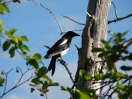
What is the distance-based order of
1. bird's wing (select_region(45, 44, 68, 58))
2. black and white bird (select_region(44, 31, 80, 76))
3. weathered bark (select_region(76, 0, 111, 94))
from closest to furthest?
weathered bark (select_region(76, 0, 111, 94)) → bird's wing (select_region(45, 44, 68, 58)) → black and white bird (select_region(44, 31, 80, 76))

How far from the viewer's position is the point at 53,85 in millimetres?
2365

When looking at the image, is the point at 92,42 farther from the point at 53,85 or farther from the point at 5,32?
the point at 5,32

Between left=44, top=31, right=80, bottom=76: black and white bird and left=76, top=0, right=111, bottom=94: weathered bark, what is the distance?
8.38 feet

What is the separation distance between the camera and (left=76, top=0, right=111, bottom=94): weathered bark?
3.88m

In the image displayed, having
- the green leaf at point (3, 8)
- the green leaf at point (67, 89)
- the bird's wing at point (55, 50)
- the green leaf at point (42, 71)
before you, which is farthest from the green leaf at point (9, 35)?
the bird's wing at point (55, 50)

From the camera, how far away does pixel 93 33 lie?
13.2 feet

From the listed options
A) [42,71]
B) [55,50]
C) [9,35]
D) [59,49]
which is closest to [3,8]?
[9,35]

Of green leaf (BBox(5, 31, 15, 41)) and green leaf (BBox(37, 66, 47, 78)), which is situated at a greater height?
green leaf (BBox(5, 31, 15, 41))

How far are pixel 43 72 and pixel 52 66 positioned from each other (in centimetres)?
474

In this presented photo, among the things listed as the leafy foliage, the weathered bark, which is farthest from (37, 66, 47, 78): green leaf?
the weathered bark

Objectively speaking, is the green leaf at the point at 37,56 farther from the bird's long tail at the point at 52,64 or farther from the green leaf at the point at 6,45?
the bird's long tail at the point at 52,64

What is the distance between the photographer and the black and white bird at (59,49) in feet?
21.8

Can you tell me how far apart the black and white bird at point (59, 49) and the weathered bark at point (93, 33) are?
255 cm

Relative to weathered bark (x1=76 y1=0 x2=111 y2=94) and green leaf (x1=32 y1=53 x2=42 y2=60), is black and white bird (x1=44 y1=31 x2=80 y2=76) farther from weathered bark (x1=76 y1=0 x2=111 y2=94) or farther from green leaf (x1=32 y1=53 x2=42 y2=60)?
green leaf (x1=32 y1=53 x2=42 y2=60)
